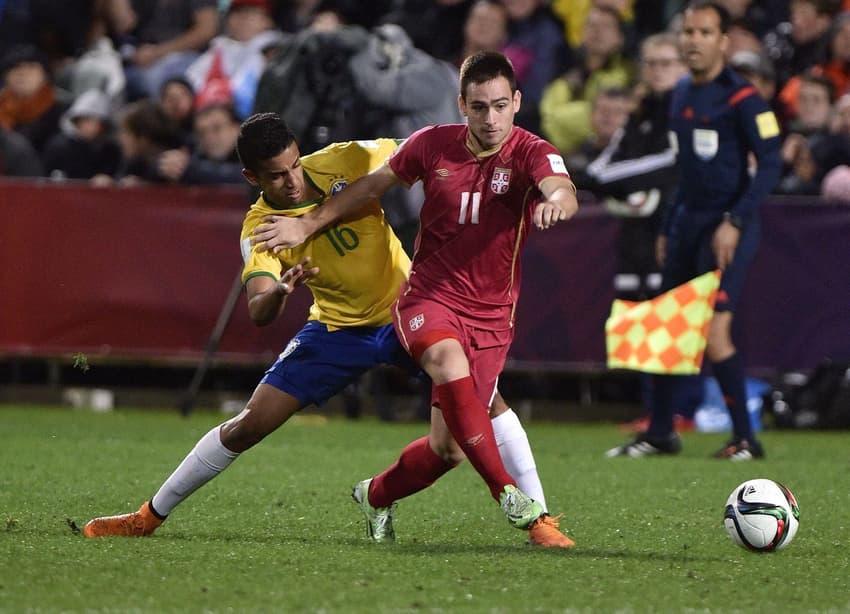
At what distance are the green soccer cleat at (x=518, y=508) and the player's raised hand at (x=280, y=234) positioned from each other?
46.7 inches

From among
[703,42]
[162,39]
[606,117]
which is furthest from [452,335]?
[162,39]

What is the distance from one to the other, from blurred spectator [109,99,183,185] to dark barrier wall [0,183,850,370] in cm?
79

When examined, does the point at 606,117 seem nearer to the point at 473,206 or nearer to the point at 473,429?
the point at 473,206

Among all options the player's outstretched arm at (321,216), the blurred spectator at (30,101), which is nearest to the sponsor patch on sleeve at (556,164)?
the player's outstretched arm at (321,216)

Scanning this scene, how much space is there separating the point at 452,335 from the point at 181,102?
8.57 m

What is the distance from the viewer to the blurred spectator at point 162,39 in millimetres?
15234

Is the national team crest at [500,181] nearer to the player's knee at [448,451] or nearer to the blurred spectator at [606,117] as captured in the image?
the player's knee at [448,451]

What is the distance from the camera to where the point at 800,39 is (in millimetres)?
12820

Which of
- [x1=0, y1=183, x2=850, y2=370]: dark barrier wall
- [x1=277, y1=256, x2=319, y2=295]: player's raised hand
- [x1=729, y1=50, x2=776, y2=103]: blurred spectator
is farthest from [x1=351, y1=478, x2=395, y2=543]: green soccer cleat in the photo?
[x1=729, y1=50, x2=776, y2=103]: blurred spectator

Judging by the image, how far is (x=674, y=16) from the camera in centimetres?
1352

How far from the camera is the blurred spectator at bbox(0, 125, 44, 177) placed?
42.9 feet

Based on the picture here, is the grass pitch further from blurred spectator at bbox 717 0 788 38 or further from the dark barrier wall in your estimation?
blurred spectator at bbox 717 0 788 38

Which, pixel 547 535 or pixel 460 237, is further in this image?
pixel 460 237

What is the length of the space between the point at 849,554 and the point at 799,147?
6281 mm
